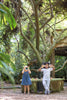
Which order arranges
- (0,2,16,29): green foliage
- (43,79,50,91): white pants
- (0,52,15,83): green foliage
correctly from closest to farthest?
1. (0,52,15,83): green foliage
2. (0,2,16,29): green foliage
3. (43,79,50,91): white pants

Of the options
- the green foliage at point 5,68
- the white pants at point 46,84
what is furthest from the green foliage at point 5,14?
the white pants at point 46,84

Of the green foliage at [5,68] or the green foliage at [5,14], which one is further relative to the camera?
the green foliage at [5,14]

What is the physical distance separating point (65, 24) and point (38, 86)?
9788 millimetres

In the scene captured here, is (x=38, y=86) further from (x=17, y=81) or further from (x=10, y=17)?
(x=10, y=17)

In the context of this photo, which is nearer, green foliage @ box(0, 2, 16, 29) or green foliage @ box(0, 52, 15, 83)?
green foliage @ box(0, 52, 15, 83)

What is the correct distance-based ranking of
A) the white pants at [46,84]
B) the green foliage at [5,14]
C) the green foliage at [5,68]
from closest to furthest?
the green foliage at [5,68] < the green foliage at [5,14] < the white pants at [46,84]

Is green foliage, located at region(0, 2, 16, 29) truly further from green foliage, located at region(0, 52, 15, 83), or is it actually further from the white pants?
the white pants

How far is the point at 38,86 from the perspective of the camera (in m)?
8.98

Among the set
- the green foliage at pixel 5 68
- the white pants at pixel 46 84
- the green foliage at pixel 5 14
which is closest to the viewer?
the green foliage at pixel 5 68

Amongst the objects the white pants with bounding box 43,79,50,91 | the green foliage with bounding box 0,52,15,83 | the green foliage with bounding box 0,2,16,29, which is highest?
the green foliage with bounding box 0,2,16,29

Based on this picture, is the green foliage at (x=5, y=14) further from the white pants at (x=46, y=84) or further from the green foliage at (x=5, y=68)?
the white pants at (x=46, y=84)

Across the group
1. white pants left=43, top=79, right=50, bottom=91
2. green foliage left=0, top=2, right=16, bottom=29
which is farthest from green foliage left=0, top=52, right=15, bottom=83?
white pants left=43, top=79, right=50, bottom=91

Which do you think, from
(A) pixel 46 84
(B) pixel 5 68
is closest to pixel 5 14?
(B) pixel 5 68

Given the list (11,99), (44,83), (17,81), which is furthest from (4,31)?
(11,99)
